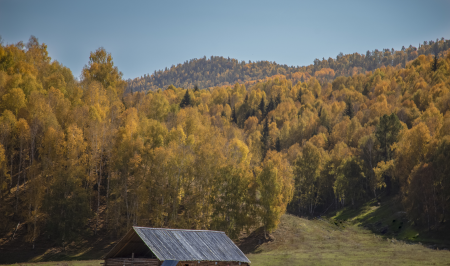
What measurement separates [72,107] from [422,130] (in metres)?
72.7

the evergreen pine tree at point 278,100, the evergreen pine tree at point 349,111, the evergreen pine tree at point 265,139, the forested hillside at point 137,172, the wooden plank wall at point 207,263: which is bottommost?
the wooden plank wall at point 207,263

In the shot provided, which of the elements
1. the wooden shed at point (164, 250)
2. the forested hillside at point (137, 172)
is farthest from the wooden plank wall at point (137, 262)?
the forested hillside at point (137, 172)

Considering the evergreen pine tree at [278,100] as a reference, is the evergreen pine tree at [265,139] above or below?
below

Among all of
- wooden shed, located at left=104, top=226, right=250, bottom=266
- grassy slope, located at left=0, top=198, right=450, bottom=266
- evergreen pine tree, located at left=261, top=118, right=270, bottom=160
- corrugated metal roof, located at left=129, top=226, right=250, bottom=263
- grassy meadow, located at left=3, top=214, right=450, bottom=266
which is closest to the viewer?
wooden shed, located at left=104, top=226, right=250, bottom=266

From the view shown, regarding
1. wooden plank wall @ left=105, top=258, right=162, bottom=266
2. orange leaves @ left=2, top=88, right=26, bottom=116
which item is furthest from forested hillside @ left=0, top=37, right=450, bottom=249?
wooden plank wall @ left=105, top=258, right=162, bottom=266

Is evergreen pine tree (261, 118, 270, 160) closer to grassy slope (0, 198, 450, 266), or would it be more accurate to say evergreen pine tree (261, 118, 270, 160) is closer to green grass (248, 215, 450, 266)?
grassy slope (0, 198, 450, 266)

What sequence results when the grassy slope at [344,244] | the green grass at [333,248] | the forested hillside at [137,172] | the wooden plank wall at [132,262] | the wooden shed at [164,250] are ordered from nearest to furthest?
the wooden shed at [164,250] → the wooden plank wall at [132,262] → the green grass at [333,248] → the grassy slope at [344,244] → the forested hillside at [137,172]

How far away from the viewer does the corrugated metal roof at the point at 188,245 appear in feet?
103

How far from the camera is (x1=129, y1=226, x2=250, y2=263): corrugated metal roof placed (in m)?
31.5

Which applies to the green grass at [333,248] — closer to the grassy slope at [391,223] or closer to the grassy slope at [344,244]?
Answer: the grassy slope at [344,244]

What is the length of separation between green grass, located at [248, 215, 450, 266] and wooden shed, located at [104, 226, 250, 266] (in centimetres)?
1144

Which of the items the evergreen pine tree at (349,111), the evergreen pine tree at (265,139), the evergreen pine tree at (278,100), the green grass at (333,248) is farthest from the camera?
the evergreen pine tree at (278,100)

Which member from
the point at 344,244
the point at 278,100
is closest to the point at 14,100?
the point at 344,244

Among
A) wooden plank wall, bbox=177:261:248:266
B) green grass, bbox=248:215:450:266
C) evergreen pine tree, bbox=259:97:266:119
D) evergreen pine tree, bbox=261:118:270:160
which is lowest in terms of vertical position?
green grass, bbox=248:215:450:266
